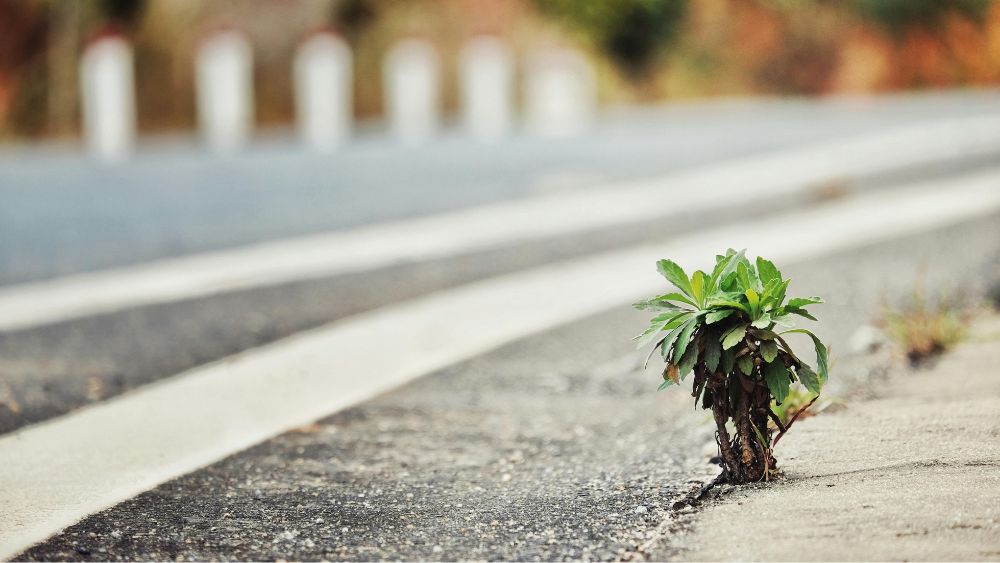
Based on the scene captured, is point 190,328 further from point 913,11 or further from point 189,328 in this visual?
point 913,11

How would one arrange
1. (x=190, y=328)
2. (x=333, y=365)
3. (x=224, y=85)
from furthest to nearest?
(x=224, y=85) < (x=190, y=328) < (x=333, y=365)

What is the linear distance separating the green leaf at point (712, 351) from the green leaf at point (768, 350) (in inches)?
4.5

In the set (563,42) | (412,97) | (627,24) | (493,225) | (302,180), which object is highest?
(627,24)

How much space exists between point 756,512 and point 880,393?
150 centimetres

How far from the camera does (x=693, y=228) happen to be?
26.3ft

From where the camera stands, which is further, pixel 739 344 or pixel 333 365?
pixel 333 365

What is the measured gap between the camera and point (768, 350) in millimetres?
3244

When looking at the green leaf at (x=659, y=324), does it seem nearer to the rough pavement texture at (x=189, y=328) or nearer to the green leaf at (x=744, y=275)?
the green leaf at (x=744, y=275)

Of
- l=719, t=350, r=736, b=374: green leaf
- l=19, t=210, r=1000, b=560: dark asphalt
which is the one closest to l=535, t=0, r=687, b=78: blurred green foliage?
l=19, t=210, r=1000, b=560: dark asphalt

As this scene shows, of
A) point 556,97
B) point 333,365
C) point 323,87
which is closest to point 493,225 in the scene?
point 333,365

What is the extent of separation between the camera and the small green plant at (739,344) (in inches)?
128

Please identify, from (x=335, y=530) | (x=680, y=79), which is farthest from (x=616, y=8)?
(x=335, y=530)

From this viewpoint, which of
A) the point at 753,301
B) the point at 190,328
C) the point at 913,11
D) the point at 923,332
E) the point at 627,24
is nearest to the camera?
the point at 753,301

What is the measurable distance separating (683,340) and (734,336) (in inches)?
5.4
